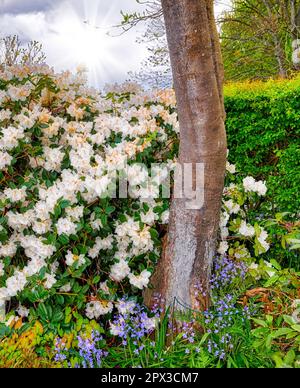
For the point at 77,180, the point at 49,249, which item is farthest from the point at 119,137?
the point at 49,249

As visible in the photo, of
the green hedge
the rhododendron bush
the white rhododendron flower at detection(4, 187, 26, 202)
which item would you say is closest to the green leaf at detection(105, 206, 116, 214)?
the rhododendron bush

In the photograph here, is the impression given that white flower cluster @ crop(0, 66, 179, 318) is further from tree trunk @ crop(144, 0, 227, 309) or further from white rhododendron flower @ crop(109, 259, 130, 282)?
tree trunk @ crop(144, 0, 227, 309)

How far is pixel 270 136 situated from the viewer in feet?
15.5

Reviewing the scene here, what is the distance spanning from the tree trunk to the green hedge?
1.04 m

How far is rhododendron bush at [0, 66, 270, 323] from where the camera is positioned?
142 inches

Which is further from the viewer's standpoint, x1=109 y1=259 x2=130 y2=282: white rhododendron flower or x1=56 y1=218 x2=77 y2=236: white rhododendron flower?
x1=109 y1=259 x2=130 y2=282: white rhododendron flower

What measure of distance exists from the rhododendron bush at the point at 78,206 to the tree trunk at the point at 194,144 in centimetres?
17

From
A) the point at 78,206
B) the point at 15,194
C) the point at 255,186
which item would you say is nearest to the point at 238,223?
the point at 255,186

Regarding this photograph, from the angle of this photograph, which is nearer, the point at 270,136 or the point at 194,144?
the point at 194,144

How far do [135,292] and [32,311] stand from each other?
0.78 metres

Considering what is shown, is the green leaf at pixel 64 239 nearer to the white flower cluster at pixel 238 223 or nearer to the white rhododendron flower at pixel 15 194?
the white rhododendron flower at pixel 15 194

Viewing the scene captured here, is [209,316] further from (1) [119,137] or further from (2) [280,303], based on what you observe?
(1) [119,137]

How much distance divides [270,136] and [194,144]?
4.81 feet

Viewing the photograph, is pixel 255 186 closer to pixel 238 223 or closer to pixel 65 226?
pixel 238 223
